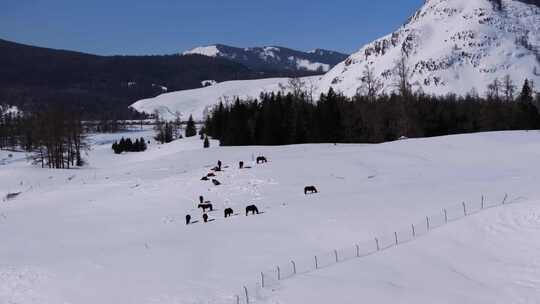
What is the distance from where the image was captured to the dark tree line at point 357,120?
80125 mm

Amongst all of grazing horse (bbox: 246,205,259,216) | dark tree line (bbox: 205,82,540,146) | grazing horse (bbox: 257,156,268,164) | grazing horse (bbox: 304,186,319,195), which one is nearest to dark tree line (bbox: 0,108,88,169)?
dark tree line (bbox: 205,82,540,146)

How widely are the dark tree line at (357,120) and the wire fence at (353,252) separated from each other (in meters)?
53.6

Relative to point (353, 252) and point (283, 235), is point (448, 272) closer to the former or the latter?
point (353, 252)

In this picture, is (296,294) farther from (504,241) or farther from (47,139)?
(47,139)

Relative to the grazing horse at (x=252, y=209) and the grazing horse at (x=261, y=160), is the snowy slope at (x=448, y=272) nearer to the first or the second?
the grazing horse at (x=252, y=209)

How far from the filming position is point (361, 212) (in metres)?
25.4

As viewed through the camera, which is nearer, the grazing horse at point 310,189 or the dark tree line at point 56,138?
the grazing horse at point 310,189

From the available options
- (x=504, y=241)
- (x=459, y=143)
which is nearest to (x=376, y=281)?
(x=504, y=241)

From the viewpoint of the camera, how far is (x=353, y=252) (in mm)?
20750

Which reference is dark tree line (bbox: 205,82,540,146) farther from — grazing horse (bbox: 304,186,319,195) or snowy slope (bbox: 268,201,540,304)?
snowy slope (bbox: 268,201,540,304)

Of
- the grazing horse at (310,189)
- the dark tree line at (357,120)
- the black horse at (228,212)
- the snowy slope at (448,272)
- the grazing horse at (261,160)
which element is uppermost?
the dark tree line at (357,120)

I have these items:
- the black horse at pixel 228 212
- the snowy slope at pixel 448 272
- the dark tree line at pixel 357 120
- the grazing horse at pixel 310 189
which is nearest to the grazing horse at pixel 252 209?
the black horse at pixel 228 212

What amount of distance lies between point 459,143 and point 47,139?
52.2 m

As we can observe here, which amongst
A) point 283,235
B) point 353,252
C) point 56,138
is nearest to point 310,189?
point 283,235
